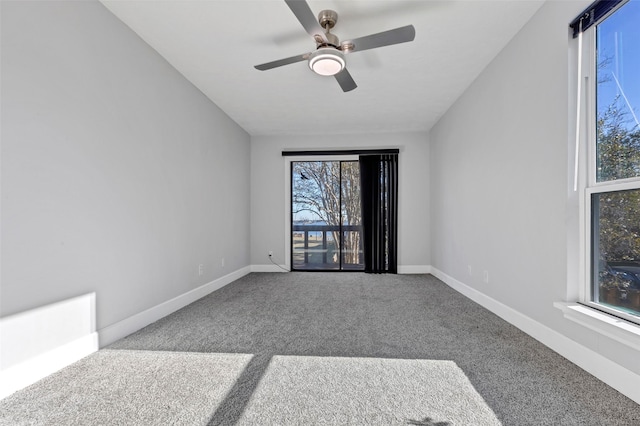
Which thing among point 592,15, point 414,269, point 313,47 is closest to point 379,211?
point 414,269

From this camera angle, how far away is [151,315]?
2.36 meters

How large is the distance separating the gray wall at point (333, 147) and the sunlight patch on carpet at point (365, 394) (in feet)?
10.2

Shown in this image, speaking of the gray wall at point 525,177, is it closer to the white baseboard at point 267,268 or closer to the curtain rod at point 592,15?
the curtain rod at point 592,15

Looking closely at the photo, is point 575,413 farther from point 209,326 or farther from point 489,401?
point 209,326

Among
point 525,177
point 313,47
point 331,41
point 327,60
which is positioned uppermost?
point 313,47

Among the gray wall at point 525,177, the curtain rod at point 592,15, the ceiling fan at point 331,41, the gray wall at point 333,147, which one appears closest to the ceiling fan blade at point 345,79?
the ceiling fan at point 331,41

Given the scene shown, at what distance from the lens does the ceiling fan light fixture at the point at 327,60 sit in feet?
6.61

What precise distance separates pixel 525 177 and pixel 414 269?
2724 mm

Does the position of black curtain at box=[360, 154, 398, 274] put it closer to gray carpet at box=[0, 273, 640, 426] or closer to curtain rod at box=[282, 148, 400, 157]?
curtain rod at box=[282, 148, 400, 157]

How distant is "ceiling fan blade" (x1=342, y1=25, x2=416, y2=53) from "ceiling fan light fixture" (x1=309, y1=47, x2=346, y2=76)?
0.08 m

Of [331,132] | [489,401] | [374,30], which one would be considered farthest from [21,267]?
[331,132]

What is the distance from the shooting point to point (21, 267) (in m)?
1.44

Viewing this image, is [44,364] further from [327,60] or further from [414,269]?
[414,269]

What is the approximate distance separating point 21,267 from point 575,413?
2756 mm
